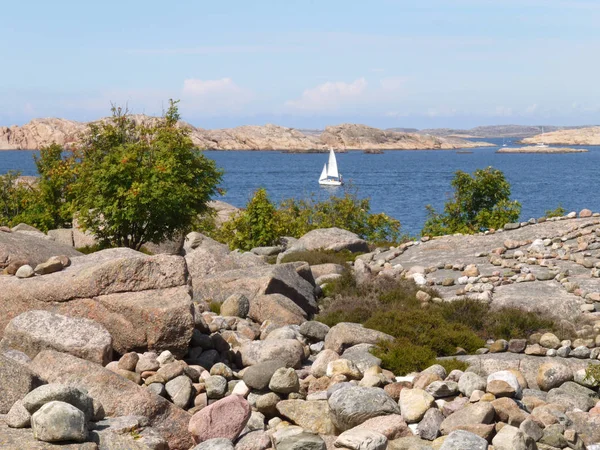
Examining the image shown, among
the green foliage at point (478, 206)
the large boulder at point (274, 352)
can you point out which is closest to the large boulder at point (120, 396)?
the large boulder at point (274, 352)

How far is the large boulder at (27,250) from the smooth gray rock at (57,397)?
6.75m

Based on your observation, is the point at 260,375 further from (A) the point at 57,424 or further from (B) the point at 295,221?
(B) the point at 295,221

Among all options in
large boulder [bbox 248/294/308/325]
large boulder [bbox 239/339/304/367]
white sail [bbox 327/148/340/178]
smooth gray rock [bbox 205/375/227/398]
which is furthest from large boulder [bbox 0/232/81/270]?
white sail [bbox 327/148/340/178]

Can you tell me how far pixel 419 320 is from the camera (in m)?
15.3

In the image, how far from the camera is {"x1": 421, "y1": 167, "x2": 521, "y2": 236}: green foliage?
31.0 meters

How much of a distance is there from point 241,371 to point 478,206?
20617mm

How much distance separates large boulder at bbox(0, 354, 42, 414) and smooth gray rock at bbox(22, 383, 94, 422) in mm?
617

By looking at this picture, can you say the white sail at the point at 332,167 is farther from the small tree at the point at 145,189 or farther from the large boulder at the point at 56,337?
the large boulder at the point at 56,337

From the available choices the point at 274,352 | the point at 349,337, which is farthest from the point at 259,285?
the point at 274,352

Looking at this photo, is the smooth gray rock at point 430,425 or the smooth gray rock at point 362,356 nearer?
the smooth gray rock at point 430,425

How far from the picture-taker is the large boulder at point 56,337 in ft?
38.9

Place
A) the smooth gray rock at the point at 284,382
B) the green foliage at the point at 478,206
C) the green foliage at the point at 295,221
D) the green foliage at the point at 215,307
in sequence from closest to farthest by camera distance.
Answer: the smooth gray rock at the point at 284,382, the green foliage at the point at 215,307, the green foliage at the point at 295,221, the green foliage at the point at 478,206

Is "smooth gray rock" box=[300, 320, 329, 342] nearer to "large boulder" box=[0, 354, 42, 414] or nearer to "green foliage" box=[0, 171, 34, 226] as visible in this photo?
"large boulder" box=[0, 354, 42, 414]

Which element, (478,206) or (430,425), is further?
(478,206)
